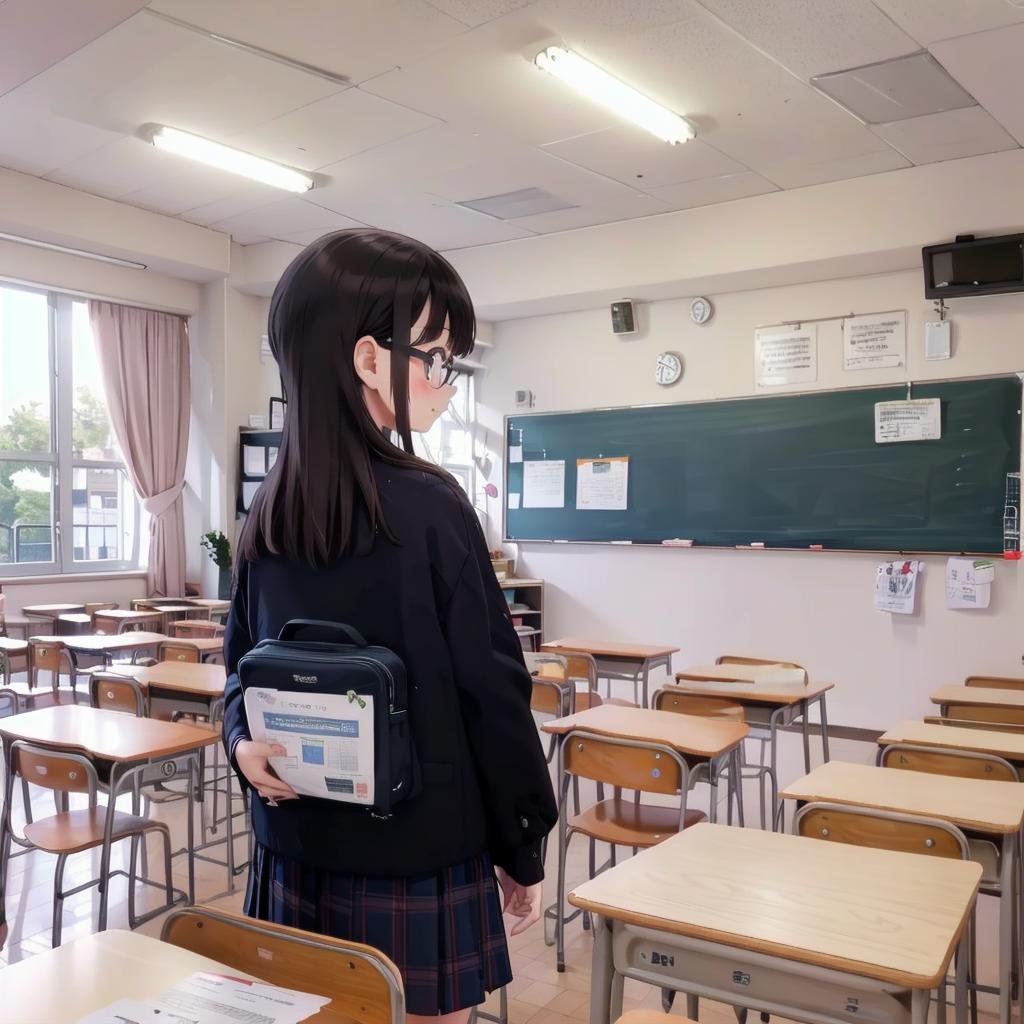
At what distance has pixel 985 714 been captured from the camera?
11.0 feet

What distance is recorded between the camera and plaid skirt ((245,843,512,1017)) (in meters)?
1.11

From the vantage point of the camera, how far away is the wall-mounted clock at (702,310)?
21.0ft

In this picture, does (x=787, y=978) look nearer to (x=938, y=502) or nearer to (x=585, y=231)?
(x=938, y=502)

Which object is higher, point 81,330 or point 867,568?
point 81,330

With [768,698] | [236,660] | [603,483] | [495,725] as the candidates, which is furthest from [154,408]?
[495,725]

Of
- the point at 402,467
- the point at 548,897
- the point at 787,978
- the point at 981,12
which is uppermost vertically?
the point at 981,12

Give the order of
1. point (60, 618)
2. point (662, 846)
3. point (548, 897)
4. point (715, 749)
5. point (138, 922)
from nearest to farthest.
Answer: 1. point (662, 846)
2. point (715, 749)
3. point (138, 922)
4. point (548, 897)
5. point (60, 618)

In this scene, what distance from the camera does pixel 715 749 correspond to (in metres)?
2.45

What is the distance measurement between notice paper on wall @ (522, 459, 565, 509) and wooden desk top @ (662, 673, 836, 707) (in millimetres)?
3649

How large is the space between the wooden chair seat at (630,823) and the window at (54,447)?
16.9ft

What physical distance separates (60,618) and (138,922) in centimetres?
346

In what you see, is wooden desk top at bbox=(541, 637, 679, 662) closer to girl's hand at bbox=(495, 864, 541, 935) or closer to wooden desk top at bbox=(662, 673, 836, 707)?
wooden desk top at bbox=(662, 673, 836, 707)

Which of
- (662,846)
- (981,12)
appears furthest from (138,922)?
(981,12)

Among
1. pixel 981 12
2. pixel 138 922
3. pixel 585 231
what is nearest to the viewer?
pixel 138 922
